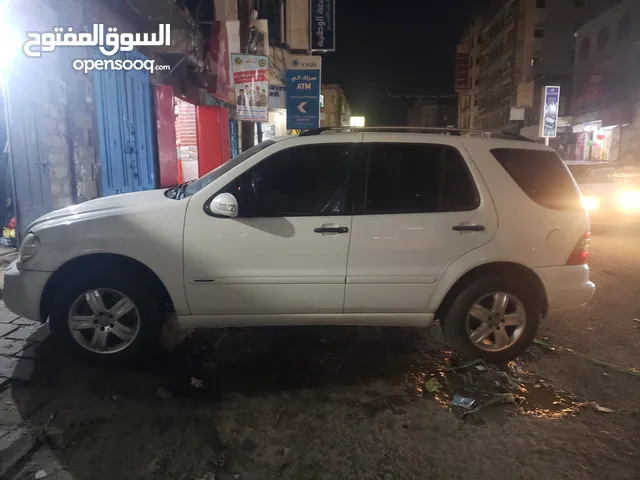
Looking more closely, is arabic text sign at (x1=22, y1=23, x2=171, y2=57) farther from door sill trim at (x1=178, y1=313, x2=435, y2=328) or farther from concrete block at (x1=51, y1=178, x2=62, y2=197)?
door sill trim at (x1=178, y1=313, x2=435, y2=328)

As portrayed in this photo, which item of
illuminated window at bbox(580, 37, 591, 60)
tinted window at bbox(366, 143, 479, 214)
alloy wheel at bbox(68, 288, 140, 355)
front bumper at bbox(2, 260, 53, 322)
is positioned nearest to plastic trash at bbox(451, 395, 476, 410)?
tinted window at bbox(366, 143, 479, 214)

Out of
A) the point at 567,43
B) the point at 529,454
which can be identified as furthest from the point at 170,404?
the point at 567,43

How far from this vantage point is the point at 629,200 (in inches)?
405

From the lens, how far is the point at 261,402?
3484mm

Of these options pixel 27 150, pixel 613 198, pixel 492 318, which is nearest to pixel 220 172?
pixel 492 318

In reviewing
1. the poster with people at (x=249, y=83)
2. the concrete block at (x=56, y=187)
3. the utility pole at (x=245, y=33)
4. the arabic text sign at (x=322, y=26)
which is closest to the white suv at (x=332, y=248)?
the concrete block at (x=56, y=187)

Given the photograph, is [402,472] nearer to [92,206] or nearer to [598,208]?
[92,206]

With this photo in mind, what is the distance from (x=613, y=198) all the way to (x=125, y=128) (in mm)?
10127

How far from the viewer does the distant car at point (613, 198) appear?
10.3m

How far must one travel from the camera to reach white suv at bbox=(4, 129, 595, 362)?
12.5 ft

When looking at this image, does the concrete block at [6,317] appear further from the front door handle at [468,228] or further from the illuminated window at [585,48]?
the illuminated window at [585,48]

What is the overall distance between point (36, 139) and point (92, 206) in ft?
14.8

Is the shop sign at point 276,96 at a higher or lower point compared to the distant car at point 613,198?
higher

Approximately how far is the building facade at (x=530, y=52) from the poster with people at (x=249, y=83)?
3843cm
